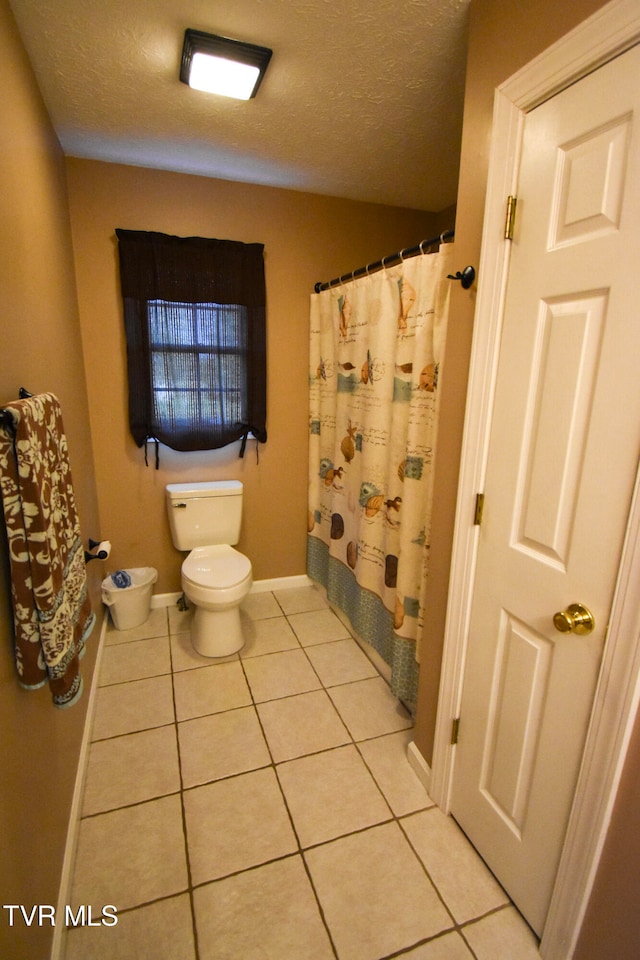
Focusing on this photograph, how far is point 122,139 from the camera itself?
195cm

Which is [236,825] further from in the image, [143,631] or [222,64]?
[222,64]

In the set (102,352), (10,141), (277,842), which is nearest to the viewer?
(10,141)

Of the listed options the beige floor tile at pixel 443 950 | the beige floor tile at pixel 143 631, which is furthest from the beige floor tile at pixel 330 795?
the beige floor tile at pixel 143 631

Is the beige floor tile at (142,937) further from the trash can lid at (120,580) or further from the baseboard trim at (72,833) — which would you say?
the trash can lid at (120,580)

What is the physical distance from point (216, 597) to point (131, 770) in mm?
731

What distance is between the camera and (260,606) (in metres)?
2.80

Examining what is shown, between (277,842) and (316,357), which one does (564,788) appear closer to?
(277,842)

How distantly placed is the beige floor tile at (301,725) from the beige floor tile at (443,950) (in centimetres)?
67

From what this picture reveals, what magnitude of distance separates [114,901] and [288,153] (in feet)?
9.42

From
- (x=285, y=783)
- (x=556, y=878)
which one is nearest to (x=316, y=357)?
(x=285, y=783)

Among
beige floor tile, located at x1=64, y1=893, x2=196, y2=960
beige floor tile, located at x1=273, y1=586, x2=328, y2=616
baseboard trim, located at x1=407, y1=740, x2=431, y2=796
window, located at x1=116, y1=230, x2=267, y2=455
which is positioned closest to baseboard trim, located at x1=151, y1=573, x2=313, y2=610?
beige floor tile, located at x1=273, y1=586, x2=328, y2=616

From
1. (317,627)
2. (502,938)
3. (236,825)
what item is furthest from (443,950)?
(317,627)

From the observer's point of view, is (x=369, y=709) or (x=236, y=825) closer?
(x=236, y=825)

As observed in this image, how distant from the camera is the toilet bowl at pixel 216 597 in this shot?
83.7 inches
